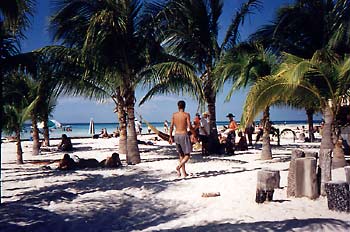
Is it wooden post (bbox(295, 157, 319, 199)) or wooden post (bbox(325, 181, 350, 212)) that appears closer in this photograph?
wooden post (bbox(325, 181, 350, 212))

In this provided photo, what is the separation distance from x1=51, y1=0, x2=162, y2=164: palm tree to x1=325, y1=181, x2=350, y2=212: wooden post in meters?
6.20

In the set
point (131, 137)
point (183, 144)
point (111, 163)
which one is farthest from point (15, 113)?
point (183, 144)

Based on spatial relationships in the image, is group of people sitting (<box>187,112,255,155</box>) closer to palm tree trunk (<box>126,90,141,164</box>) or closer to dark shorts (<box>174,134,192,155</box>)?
palm tree trunk (<box>126,90,141,164</box>)

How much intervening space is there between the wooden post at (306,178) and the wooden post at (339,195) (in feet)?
1.74

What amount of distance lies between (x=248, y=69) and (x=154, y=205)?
16.3 feet

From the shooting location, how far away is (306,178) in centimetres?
468

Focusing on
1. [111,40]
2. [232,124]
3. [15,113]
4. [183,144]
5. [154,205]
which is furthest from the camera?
[232,124]

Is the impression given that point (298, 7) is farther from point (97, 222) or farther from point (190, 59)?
point (97, 222)

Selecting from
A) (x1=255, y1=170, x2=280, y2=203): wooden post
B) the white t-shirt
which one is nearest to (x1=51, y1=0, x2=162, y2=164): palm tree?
the white t-shirt

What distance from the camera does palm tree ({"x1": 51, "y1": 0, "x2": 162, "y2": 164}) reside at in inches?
340

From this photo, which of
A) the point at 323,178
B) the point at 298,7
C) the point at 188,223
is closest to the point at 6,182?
the point at 188,223

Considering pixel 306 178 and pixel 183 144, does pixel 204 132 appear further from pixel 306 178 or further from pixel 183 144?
pixel 306 178

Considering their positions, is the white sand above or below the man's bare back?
below

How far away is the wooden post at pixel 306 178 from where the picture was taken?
462 centimetres
